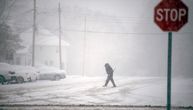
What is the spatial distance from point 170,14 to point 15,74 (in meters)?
22.9

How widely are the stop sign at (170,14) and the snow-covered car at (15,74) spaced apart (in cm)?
2184

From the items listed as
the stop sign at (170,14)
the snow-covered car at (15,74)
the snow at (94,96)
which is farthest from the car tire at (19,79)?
the stop sign at (170,14)

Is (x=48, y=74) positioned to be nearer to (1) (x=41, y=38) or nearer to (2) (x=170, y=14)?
(2) (x=170, y=14)

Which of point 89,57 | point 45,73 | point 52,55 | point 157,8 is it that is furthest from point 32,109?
point 89,57

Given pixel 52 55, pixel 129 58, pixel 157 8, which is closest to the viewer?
pixel 157 8

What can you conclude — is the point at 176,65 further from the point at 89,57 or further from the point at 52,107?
the point at 52,107

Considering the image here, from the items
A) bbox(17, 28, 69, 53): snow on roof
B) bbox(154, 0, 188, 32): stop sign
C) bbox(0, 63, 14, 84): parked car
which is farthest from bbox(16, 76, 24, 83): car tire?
bbox(17, 28, 69, 53): snow on roof

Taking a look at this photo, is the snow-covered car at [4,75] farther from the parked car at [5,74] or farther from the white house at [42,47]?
the white house at [42,47]

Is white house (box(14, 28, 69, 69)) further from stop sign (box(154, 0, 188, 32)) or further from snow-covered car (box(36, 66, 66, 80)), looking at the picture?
stop sign (box(154, 0, 188, 32))

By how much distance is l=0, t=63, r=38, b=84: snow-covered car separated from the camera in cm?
2766

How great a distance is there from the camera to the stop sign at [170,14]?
7.68 m

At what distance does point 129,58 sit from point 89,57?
13.9m

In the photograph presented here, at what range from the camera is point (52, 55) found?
6512cm

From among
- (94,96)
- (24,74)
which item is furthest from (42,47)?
(94,96)
